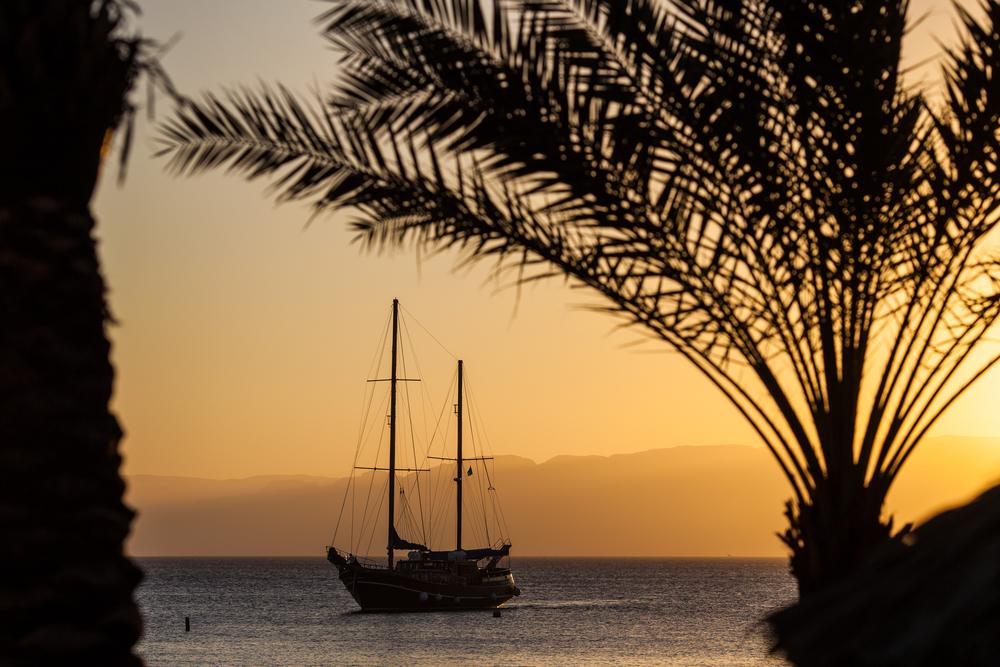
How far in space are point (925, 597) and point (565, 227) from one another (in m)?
3.79

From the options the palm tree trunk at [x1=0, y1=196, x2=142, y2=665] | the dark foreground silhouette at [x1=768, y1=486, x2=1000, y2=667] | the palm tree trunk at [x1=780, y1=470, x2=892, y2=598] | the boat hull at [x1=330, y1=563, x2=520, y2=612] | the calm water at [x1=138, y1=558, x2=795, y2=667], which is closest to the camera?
the dark foreground silhouette at [x1=768, y1=486, x2=1000, y2=667]

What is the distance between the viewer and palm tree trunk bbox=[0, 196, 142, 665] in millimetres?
4660

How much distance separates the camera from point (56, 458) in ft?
15.5

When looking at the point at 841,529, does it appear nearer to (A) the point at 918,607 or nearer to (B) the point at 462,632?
(A) the point at 918,607

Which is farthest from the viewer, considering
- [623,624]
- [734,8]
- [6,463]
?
[623,624]

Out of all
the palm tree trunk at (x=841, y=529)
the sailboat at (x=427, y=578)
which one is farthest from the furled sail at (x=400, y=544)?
the palm tree trunk at (x=841, y=529)

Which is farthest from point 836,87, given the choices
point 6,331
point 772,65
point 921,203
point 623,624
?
point 623,624

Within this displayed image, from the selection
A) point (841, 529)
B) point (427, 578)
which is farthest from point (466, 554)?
point (841, 529)

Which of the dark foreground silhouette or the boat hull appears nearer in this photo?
the dark foreground silhouette

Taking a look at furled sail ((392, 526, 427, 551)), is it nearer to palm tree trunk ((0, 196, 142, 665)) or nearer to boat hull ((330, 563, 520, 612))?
boat hull ((330, 563, 520, 612))

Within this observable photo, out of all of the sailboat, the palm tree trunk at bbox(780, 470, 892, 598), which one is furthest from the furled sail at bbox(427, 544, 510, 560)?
the palm tree trunk at bbox(780, 470, 892, 598)

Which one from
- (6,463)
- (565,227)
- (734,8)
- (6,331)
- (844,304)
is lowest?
(6,463)

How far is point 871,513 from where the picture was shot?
25.4ft

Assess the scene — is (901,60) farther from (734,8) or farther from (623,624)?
(623,624)
